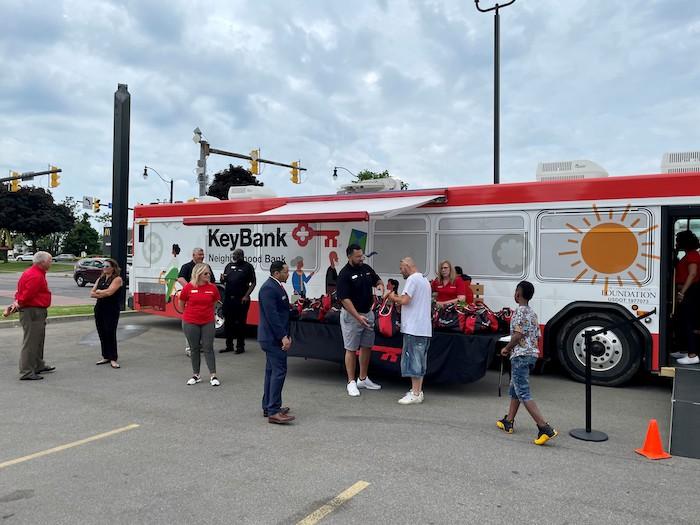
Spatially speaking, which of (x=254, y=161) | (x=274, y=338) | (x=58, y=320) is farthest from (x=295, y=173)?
(x=274, y=338)

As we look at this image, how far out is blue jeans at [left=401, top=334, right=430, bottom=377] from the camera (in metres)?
6.47

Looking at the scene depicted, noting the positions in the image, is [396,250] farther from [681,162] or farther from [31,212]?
[31,212]

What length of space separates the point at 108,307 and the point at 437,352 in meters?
4.87

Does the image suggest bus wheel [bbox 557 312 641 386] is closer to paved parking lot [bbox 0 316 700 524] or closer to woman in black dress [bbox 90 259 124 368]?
paved parking lot [bbox 0 316 700 524]

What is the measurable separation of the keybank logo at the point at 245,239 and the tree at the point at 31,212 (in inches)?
2047

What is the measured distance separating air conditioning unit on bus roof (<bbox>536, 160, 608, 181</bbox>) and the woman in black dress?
6216mm

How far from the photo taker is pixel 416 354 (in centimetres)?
648

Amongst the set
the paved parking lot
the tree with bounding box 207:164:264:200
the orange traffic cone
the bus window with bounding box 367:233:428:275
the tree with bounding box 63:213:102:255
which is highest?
the tree with bounding box 207:164:264:200

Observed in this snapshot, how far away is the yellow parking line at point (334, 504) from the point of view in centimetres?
351

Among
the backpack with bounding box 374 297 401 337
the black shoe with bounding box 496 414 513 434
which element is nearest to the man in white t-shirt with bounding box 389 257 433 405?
the backpack with bounding box 374 297 401 337

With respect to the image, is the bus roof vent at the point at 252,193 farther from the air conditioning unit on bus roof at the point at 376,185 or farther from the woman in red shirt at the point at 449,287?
the woman in red shirt at the point at 449,287

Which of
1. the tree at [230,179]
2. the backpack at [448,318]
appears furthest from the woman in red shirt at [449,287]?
the tree at [230,179]

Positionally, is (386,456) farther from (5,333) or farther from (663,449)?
(5,333)

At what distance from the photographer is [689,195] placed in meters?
6.98
